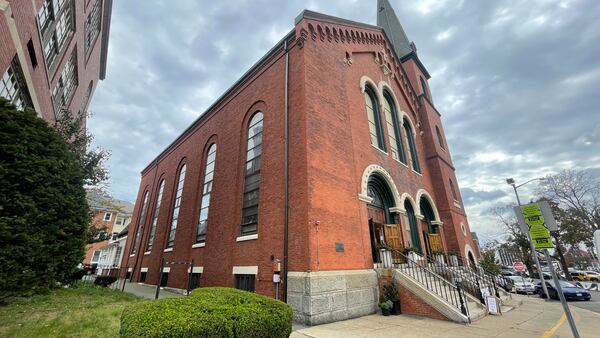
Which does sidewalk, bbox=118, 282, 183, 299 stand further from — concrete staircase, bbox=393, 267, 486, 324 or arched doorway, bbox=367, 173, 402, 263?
concrete staircase, bbox=393, 267, 486, 324

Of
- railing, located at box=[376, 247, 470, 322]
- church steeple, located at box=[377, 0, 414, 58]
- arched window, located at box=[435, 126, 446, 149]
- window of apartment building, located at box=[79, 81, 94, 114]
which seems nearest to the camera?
railing, located at box=[376, 247, 470, 322]

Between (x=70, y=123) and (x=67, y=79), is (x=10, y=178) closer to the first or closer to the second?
(x=70, y=123)

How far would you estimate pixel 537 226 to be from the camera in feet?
20.5

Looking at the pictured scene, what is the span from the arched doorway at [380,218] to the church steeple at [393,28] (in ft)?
55.9

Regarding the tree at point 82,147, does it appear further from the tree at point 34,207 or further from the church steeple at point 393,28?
the church steeple at point 393,28

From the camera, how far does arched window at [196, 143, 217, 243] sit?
14.9 meters

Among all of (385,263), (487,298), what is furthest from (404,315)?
(487,298)

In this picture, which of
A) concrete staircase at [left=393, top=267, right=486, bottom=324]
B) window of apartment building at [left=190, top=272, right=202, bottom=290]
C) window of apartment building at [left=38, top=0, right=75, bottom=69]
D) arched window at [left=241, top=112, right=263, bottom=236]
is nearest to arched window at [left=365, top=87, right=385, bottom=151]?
arched window at [left=241, top=112, right=263, bottom=236]

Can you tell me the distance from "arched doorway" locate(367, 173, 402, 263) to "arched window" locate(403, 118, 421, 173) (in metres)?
5.80

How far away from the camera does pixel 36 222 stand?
25.0 feet

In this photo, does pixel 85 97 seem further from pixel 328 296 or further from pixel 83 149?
pixel 328 296

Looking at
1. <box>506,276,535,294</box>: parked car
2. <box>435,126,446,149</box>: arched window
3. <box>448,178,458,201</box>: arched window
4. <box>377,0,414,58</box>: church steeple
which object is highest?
<box>377,0,414,58</box>: church steeple

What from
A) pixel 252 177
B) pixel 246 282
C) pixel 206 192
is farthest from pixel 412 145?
pixel 246 282

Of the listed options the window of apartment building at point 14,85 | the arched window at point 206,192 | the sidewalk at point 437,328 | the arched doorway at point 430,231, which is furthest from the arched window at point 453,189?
the window of apartment building at point 14,85
